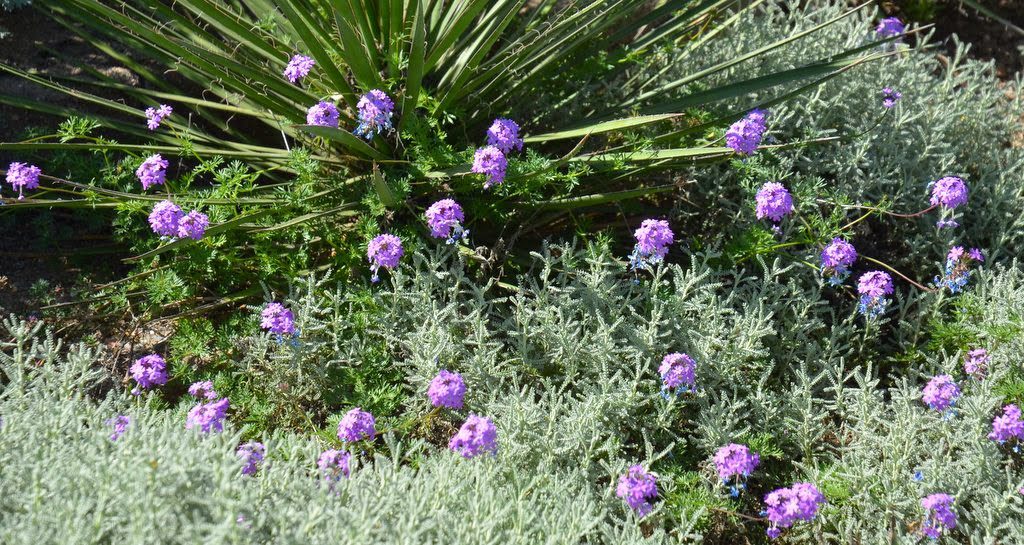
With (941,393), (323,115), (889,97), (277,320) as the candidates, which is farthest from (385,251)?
(889,97)

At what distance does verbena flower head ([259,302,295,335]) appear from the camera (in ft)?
9.31

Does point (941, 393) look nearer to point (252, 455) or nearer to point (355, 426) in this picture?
point (355, 426)

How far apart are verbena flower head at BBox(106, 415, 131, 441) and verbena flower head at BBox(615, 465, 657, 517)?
1281mm

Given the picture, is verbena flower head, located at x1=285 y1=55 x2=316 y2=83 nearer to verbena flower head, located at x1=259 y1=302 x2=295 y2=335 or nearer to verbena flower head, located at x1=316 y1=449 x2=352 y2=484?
verbena flower head, located at x1=259 y1=302 x2=295 y2=335

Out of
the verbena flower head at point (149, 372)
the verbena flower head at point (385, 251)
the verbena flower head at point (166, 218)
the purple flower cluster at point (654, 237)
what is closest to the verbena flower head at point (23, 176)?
the verbena flower head at point (166, 218)

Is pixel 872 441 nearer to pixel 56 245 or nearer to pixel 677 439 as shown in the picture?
pixel 677 439

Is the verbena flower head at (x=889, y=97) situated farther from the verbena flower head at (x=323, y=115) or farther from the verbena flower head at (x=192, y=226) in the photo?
the verbena flower head at (x=192, y=226)

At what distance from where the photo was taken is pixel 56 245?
3586 millimetres

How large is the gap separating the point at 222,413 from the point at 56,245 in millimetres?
1491

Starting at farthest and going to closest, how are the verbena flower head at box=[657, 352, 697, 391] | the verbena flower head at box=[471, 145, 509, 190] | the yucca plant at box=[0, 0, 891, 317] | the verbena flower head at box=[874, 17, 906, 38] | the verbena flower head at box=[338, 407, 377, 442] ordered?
the verbena flower head at box=[874, 17, 906, 38]
the yucca plant at box=[0, 0, 891, 317]
the verbena flower head at box=[471, 145, 509, 190]
the verbena flower head at box=[657, 352, 697, 391]
the verbena flower head at box=[338, 407, 377, 442]

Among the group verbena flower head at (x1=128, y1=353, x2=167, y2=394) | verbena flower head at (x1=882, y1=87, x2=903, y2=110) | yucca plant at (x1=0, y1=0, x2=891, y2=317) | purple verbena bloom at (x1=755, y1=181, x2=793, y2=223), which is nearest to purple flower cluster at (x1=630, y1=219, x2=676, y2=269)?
yucca plant at (x1=0, y1=0, x2=891, y2=317)

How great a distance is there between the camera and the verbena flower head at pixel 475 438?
2422 mm

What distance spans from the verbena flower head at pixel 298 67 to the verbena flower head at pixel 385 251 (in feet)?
2.16

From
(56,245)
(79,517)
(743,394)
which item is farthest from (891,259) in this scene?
(56,245)
